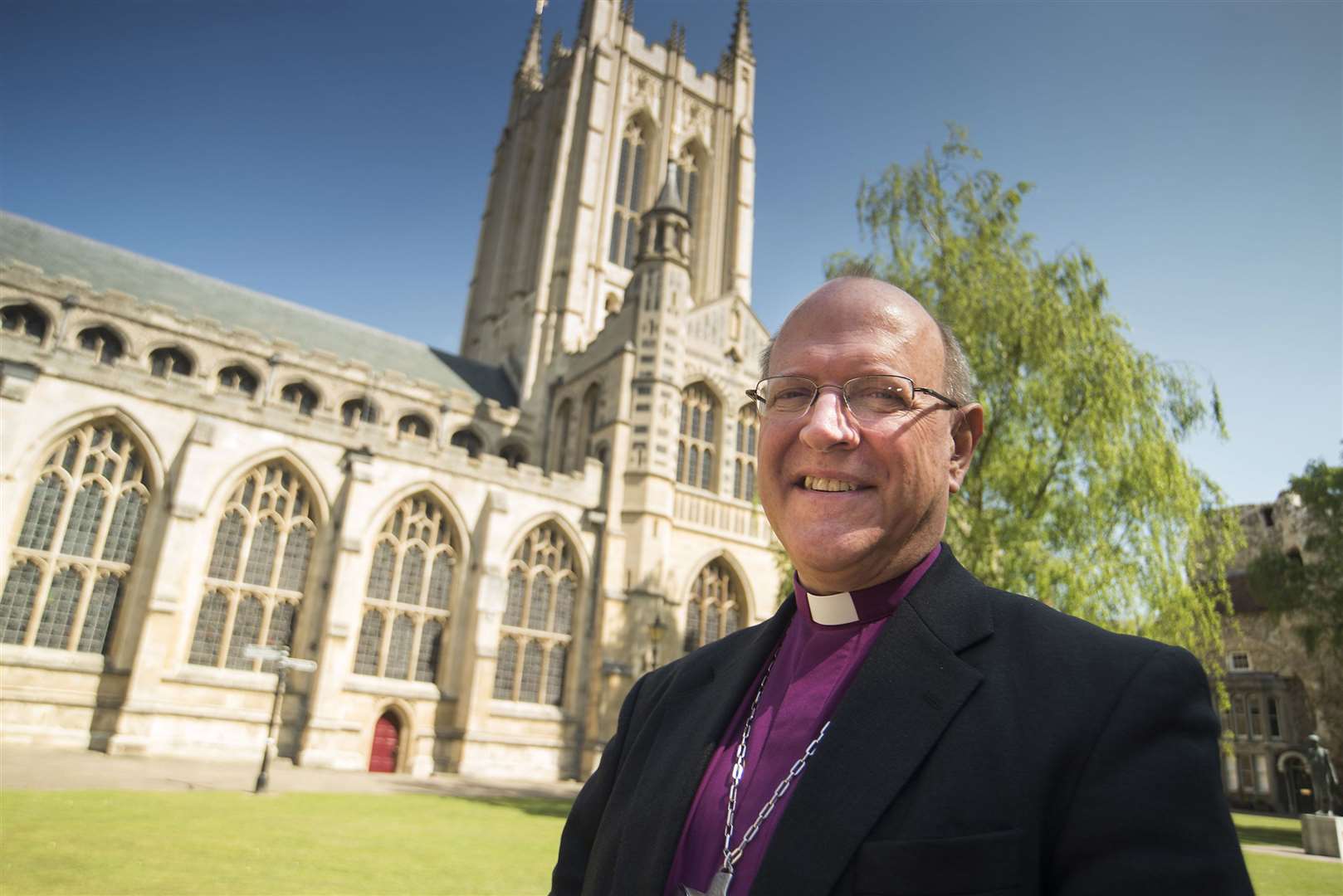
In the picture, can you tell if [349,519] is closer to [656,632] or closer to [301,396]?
[301,396]

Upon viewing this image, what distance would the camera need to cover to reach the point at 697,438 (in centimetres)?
2173

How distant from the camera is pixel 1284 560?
20.9 m

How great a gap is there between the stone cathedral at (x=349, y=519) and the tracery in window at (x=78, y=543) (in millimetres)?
39

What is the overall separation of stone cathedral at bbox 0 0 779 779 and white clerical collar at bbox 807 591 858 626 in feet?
54.0

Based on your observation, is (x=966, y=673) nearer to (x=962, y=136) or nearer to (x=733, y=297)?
(x=962, y=136)

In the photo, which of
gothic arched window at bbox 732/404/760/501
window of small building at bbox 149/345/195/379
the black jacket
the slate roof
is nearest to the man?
the black jacket

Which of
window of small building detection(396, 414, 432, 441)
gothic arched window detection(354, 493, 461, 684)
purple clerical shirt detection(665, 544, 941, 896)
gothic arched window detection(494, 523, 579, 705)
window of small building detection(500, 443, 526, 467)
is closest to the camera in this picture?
purple clerical shirt detection(665, 544, 941, 896)

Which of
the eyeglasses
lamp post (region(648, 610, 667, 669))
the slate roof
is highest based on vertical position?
the slate roof

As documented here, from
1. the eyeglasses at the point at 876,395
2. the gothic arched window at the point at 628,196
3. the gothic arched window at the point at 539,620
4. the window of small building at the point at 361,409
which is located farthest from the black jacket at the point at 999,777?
the gothic arched window at the point at 628,196

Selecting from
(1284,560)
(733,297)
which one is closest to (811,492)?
(733,297)

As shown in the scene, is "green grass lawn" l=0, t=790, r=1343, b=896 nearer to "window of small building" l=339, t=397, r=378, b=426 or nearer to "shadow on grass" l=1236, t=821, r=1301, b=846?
"shadow on grass" l=1236, t=821, r=1301, b=846

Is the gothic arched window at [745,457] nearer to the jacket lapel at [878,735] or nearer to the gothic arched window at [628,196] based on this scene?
the gothic arched window at [628,196]

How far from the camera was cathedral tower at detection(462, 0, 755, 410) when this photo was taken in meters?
29.5

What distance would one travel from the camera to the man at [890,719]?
1114 millimetres
